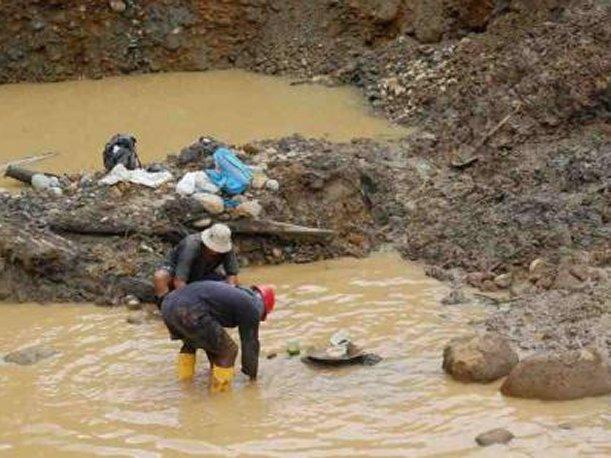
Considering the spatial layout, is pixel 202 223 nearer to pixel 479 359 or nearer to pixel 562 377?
pixel 479 359

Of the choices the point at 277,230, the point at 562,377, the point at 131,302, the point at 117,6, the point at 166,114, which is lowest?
the point at 562,377

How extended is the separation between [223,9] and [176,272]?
11324 millimetres

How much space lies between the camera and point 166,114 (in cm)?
1504

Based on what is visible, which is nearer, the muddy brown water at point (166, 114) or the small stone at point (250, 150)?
the small stone at point (250, 150)

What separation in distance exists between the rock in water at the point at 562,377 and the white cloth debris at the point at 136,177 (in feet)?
15.6

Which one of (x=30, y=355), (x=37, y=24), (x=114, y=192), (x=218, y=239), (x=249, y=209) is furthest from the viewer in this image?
(x=37, y=24)

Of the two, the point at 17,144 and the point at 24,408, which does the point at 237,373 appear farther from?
the point at 17,144

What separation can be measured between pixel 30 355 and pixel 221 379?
1740 mm

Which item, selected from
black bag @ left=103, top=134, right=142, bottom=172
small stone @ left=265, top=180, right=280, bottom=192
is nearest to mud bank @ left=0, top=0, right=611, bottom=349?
small stone @ left=265, top=180, right=280, bottom=192

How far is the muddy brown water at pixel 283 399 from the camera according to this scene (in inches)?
254

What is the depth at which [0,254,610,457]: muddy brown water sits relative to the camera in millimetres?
6457

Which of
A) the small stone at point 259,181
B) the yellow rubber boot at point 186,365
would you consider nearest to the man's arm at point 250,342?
the yellow rubber boot at point 186,365

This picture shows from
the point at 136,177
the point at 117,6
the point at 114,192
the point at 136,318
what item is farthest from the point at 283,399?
the point at 117,6

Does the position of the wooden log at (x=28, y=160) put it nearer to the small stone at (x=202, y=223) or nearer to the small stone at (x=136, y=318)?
the small stone at (x=202, y=223)
